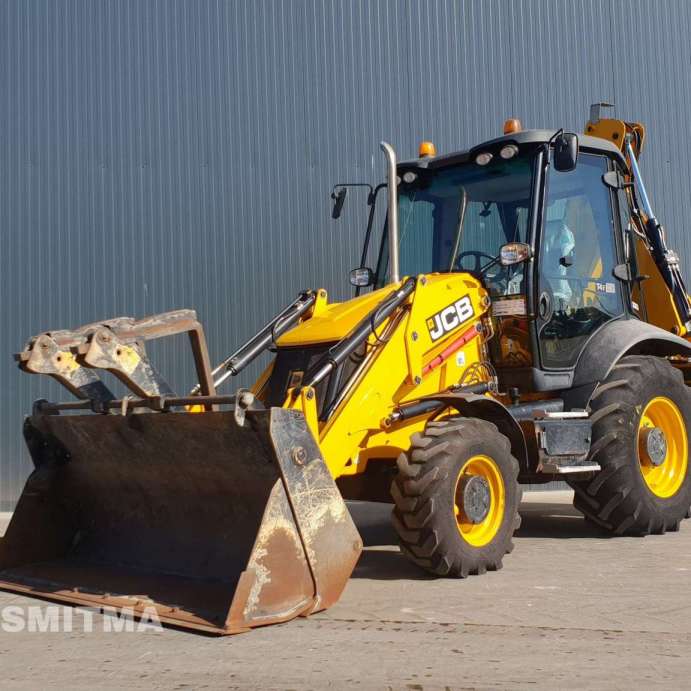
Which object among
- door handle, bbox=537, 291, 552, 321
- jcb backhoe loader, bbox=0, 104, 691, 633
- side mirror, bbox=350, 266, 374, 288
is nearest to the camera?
jcb backhoe loader, bbox=0, 104, 691, 633

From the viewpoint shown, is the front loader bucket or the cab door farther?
the cab door

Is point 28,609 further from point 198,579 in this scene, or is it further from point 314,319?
point 314,319

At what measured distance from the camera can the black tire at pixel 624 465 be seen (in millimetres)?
7551

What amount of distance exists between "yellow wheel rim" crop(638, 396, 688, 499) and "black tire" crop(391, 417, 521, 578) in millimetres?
2061

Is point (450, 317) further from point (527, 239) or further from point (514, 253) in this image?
point (527, 239)

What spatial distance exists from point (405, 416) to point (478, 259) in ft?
5.54

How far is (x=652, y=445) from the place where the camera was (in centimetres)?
794

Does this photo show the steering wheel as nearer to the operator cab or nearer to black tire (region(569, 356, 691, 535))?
the operator cab

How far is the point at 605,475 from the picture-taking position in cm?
755

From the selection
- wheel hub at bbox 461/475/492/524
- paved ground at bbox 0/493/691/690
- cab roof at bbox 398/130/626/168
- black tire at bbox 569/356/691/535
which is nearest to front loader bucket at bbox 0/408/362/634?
paved ground at bbox 0/493/691/690

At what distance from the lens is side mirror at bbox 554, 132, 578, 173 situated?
6984 mm

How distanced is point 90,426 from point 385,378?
1.86 metres

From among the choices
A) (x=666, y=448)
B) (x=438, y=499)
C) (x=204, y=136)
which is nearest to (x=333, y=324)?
(x=438, y=499)

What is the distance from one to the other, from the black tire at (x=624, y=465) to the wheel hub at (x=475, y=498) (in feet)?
4.71
